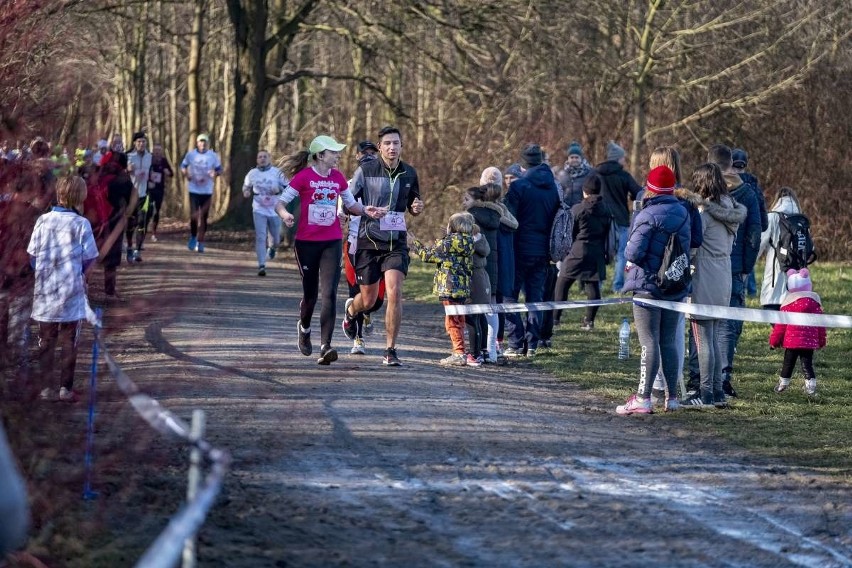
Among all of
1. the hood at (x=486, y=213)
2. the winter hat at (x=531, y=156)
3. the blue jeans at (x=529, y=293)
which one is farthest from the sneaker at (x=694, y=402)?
the winter hat at (x=531, y=156)

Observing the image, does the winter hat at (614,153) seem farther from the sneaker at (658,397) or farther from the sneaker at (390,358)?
the sneaker at (658,397)

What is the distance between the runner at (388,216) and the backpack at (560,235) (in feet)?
6.96

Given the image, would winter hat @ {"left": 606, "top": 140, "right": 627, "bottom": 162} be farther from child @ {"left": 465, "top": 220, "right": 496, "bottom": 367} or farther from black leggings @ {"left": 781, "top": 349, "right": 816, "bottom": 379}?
black leggings @ {"left": 781, "top": 349, "right": 816, "bottom": 379}

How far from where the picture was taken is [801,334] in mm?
11750

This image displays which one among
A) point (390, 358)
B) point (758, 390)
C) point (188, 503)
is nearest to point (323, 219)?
point (390, 358)

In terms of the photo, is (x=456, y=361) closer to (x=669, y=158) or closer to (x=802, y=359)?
(x=802, y=359)

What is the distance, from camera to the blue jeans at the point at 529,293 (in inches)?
549

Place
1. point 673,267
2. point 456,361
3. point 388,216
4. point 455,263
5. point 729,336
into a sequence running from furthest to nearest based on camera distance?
point 456,361, point 455,263, point 388,216, point 729,336, point 673,267

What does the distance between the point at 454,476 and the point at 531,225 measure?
6.33m

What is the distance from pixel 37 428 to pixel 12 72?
105 inches

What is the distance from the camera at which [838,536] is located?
6785 millimetres

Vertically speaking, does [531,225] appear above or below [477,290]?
above

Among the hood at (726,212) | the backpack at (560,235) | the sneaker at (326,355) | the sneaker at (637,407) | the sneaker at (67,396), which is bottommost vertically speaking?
the sneaker at (637,407)

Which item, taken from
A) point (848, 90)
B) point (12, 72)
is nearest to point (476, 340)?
point (12, 72)
